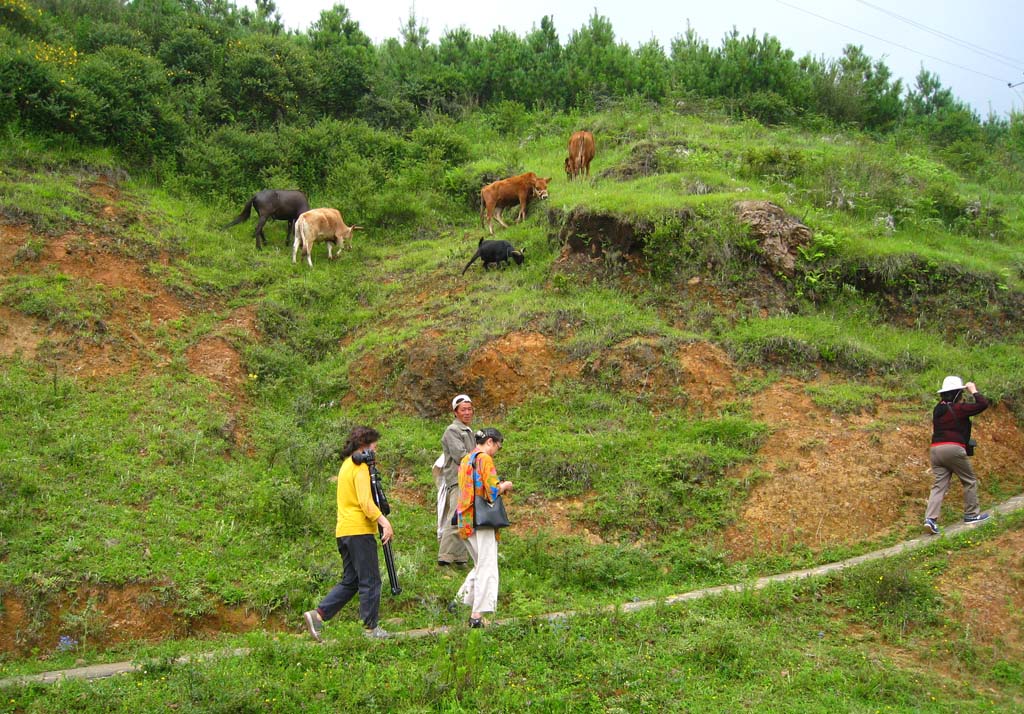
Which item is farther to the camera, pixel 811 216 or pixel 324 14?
pixel 324 14

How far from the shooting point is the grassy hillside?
7.30m

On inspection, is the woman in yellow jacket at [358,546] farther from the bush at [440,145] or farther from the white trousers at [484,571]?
the bush at [440,145]

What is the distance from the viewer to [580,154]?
19625 mm

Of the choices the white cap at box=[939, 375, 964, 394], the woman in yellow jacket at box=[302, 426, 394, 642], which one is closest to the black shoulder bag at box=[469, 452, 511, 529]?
the woman in yellow jacket at box=[302, 426, 394, 642]

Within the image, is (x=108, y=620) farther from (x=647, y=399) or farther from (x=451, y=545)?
(x=647, y=399)

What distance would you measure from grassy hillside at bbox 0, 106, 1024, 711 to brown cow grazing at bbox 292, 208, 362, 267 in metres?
0.39

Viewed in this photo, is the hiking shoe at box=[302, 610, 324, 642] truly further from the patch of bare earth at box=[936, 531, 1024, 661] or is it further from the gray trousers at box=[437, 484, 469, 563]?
the patch of bare earth at box=[936, 531, 1024, 661]

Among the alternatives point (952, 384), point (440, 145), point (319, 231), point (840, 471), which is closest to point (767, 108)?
point (440, 145)

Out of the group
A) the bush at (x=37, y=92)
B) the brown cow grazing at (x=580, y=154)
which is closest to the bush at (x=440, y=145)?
the brown cow grazing at (x=580, y=154)

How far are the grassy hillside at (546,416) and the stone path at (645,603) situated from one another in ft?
0.71

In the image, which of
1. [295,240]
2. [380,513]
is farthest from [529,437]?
[295,240]

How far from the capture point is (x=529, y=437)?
38.2 feet

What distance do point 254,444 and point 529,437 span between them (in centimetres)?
395

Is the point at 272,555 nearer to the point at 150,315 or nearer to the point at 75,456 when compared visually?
the point at 75,456
